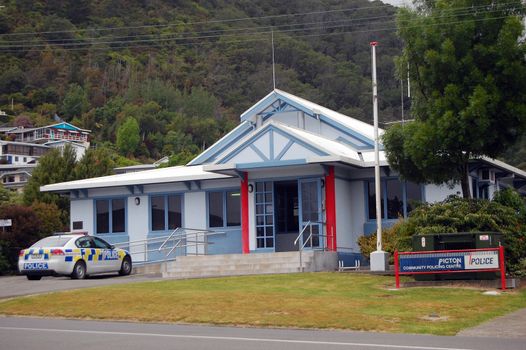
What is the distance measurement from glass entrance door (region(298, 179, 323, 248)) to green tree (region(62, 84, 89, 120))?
378ft

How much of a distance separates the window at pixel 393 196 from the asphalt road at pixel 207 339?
50.8 ft

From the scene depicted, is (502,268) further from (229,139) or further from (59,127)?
(59,127)

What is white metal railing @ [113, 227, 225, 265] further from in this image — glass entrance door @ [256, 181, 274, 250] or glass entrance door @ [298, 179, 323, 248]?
glass entrance door @ [298, 179, 323, 248]

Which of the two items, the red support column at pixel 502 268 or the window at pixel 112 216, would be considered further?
the window at pixel 112 216

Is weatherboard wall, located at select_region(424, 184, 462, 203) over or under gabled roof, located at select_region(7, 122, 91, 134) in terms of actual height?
under

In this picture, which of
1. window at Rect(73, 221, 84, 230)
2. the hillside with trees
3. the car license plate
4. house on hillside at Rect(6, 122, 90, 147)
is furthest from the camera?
house on hillside at Rect(6, 122, 90, 147)

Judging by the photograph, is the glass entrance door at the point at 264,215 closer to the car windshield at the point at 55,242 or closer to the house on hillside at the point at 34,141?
the car windshield at the point at 55,242

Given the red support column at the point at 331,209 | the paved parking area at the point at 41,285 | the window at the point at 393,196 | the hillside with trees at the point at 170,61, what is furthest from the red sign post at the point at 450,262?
the hillside with trees at the point at 170,61

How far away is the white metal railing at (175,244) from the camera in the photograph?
1228 inches

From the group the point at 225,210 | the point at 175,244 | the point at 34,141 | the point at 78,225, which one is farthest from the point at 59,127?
the point at 225,210

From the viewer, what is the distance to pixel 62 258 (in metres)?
25.8

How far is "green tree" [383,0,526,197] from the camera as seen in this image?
22.0 metres

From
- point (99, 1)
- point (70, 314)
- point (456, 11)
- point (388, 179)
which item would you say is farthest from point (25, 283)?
point (99, 1)

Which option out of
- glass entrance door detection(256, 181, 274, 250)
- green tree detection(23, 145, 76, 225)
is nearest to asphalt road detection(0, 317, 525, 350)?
glass entrance door detection(256, 181, 274, 250)
